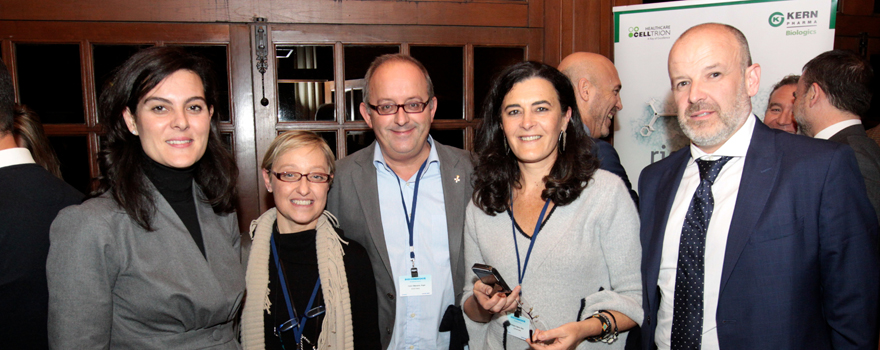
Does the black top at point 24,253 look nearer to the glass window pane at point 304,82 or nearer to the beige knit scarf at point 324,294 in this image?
the beige knit scarf at point 324,294

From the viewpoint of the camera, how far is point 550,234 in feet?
6.00

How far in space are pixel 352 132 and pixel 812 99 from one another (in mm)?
2908

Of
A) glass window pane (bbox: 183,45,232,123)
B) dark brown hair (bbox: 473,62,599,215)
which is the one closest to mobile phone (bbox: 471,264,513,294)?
dark brown hair (bbox: 473,62,599,215)

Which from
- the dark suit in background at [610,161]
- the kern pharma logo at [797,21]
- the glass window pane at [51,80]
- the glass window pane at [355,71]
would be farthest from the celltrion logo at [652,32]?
the glass window pane at [51,80]

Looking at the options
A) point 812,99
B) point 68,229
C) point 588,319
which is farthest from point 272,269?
point 812,99

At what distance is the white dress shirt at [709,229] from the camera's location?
166 cm

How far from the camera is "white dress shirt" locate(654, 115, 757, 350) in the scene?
5.45 ft

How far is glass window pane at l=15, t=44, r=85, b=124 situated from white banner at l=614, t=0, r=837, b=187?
370 centimetres

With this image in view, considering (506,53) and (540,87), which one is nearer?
(540,87)

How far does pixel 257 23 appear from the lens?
10.7 ft

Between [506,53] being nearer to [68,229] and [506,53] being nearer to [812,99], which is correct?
[812,99]

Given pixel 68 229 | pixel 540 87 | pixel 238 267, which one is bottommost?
pixel 238 267

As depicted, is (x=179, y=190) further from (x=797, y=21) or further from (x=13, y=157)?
(x=797, y=21)

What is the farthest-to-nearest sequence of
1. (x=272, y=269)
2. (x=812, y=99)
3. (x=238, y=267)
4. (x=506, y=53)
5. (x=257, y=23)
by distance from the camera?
(x=506, y=53) < (x=257, y=23) < (x=812, y=99) < (x=272, y=269) < (x=238, y=267)
